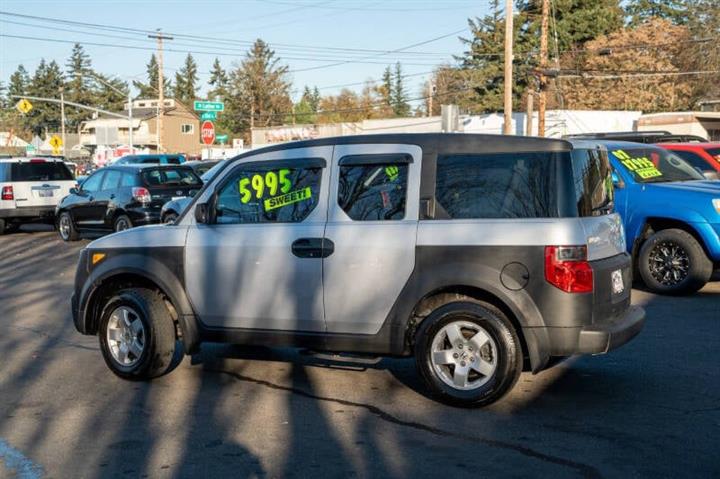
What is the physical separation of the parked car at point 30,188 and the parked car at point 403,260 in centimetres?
1504

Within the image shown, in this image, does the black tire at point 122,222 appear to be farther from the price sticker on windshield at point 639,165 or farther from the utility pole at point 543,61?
the utility pole at point 543,61

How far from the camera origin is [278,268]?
253 inches

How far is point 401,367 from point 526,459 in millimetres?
2428

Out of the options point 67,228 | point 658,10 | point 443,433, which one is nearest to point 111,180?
point 67,228

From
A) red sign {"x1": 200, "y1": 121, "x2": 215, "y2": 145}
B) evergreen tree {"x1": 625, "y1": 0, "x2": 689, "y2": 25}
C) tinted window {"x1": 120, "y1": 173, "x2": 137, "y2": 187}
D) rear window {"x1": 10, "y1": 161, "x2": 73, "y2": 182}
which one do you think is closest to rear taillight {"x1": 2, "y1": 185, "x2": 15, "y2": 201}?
rear window {"x1": 10, "y1": 161, "x2": 73, "y2": 182}

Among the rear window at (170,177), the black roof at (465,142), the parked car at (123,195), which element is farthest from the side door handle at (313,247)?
the rear window at (170,177)

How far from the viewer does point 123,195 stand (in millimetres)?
17953

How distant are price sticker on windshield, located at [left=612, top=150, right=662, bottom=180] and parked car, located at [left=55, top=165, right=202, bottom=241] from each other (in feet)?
32.8

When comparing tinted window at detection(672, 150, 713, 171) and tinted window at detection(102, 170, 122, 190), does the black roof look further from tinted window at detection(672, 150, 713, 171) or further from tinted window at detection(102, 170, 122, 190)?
tinted window at detection(102, 170, 122, 190)

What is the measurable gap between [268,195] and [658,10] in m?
80.1

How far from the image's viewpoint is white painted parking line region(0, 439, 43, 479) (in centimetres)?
487

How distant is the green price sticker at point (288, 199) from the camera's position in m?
6.47

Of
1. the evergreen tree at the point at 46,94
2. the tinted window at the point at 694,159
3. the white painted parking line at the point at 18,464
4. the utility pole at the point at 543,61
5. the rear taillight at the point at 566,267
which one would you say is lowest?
the white painted parking line at the point at 18,464

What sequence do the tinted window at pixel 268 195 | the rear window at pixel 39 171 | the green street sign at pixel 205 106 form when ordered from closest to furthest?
the tinted window at pixel 268 195
the rear window at pixel 39 171
the green street sign at pixel 205 106
